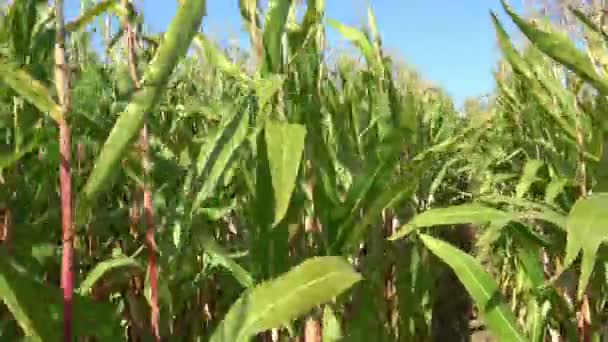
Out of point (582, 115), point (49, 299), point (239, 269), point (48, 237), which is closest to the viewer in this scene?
point (49, 299)

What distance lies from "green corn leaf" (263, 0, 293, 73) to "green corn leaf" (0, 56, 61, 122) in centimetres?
39

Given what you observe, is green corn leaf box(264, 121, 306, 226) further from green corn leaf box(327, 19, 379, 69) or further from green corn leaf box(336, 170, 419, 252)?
green corn leaf box(327, 19, 379, 69)

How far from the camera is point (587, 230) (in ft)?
2.42

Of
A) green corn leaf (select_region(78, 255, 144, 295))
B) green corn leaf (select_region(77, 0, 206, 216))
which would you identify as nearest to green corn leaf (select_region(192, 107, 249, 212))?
green corn leaf (select_region(78, 255, 144, 295))

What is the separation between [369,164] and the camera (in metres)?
1.07

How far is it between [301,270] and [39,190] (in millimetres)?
669

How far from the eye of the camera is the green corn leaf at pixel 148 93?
2.12 feet

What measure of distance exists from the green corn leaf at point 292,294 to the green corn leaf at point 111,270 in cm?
33

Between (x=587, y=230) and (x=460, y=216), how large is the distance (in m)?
0.30

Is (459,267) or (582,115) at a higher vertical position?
(582,115)

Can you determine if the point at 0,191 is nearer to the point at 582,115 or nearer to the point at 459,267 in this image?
the point at 459,267

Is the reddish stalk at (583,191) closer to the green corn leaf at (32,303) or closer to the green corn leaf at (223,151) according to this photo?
A: the green corn leaf at (223,151)

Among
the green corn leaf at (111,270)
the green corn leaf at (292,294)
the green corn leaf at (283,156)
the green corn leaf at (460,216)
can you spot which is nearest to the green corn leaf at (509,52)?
the green corn leaf at (460,216)

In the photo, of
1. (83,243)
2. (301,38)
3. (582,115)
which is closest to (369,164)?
(301,38)
